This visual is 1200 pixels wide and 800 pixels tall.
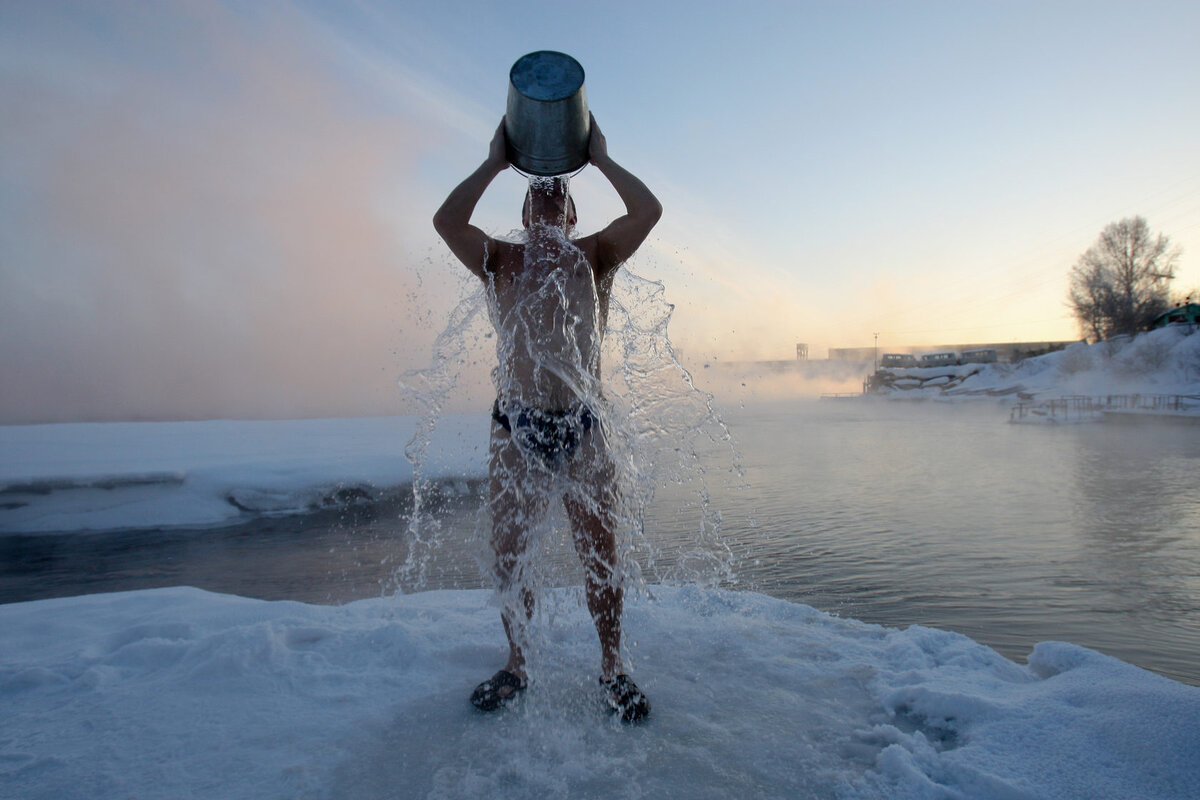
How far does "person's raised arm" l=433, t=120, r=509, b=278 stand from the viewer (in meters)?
2.03

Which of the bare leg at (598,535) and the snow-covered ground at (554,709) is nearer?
the snow-covered ground at (554,709)

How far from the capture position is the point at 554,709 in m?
1.85

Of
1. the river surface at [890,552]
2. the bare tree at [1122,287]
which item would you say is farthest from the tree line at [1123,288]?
the river surface at [890,552]

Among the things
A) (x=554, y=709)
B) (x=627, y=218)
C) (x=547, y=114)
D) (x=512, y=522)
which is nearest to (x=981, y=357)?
(x=627, y=218)

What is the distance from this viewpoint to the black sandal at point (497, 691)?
1.84 meters

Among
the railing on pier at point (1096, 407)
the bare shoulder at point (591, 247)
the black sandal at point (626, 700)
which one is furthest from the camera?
the railing on pier at point (1096, 407)

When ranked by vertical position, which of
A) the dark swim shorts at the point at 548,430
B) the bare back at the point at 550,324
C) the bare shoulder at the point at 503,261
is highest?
the bare shoulder at the point at 503,261

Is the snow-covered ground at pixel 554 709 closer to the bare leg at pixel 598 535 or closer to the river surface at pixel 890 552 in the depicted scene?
the bare leg at pixel 598 535

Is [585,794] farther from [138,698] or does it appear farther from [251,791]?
[138,698]

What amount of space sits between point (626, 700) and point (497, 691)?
1.33ft

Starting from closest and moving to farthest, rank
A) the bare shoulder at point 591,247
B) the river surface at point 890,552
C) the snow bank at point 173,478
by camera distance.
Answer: the bare shoulder at point 591,247, the river surface at point 890,552, the snow bank at point 173,478

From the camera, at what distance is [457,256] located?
6.88 feet

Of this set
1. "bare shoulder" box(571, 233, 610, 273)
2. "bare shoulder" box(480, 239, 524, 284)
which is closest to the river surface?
"bare shoulder" box(480, 239, 524, 284)

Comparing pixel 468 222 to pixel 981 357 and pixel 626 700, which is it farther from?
pixel 981 357
